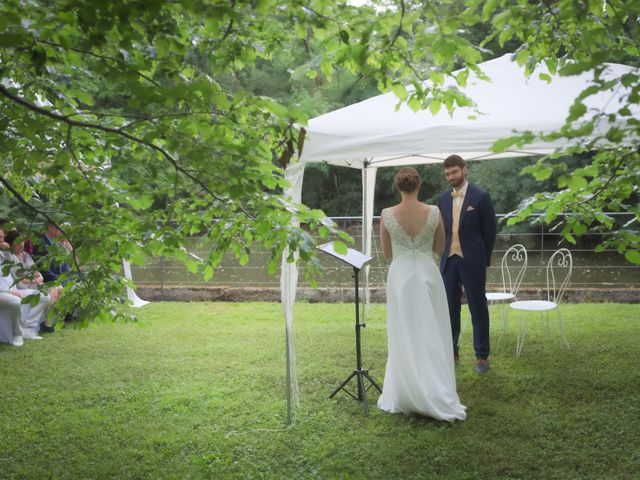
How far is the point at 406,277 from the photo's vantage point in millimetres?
4438

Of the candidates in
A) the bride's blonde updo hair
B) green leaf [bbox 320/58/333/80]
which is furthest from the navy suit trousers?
green leaf [bbox 320/58/333/80]

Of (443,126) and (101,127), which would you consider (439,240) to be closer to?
Result: (443,126)

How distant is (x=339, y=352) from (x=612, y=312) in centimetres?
414

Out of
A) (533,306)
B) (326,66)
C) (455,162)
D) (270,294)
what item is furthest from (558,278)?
(326,66)

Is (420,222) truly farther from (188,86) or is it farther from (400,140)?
(188,86)

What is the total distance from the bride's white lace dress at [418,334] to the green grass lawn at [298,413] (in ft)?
0.52

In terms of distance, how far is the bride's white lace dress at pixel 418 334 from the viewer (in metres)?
4.27

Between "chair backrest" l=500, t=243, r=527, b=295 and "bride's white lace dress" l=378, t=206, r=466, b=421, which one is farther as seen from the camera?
"chair backrest" l=500, t=243, r=527, b=295

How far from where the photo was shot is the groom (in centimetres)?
528

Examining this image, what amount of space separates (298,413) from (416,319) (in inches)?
45.3

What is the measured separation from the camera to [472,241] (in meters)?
5.30

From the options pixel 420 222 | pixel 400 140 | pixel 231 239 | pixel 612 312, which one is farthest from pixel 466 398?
pixel 612 312

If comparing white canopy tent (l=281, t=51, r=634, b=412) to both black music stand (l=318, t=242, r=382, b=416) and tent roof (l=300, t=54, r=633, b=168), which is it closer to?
Result: tent roof (l=300, t=54, r=633, b=168)

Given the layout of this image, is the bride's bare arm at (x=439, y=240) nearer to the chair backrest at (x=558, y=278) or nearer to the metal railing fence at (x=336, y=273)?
the chair backrest at (x=558, y=278)
